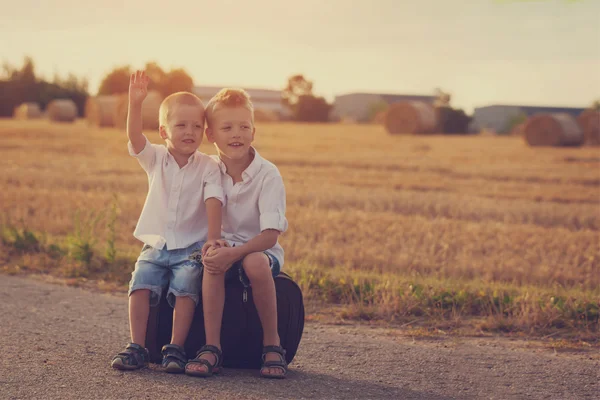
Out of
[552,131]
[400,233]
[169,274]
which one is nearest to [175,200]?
[169,274]

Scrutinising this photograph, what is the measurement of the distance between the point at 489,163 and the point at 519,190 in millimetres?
5015

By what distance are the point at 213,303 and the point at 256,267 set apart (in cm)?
27

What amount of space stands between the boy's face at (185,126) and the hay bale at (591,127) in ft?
81.2

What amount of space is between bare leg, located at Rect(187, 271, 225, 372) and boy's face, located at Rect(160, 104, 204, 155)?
2.18ft

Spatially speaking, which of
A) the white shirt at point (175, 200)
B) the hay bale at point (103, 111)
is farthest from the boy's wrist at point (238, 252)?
the hay bale at point (103, 111)

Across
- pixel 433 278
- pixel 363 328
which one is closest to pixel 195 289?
pixel 363 328

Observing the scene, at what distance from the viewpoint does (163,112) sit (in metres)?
3.96

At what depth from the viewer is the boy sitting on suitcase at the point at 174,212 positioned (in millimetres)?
3777

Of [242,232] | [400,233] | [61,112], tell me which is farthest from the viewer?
[61,112]

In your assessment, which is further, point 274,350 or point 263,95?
point 263,95

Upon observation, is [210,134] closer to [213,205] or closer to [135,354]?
[213,205]

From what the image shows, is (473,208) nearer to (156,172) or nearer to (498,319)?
(498,319)

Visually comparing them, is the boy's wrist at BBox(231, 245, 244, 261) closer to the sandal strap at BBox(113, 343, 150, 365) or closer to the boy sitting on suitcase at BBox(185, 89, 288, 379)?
the boy sitting on suitcase at BBox(185, 89, 288, 379)

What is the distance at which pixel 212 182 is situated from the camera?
12.7 ft
